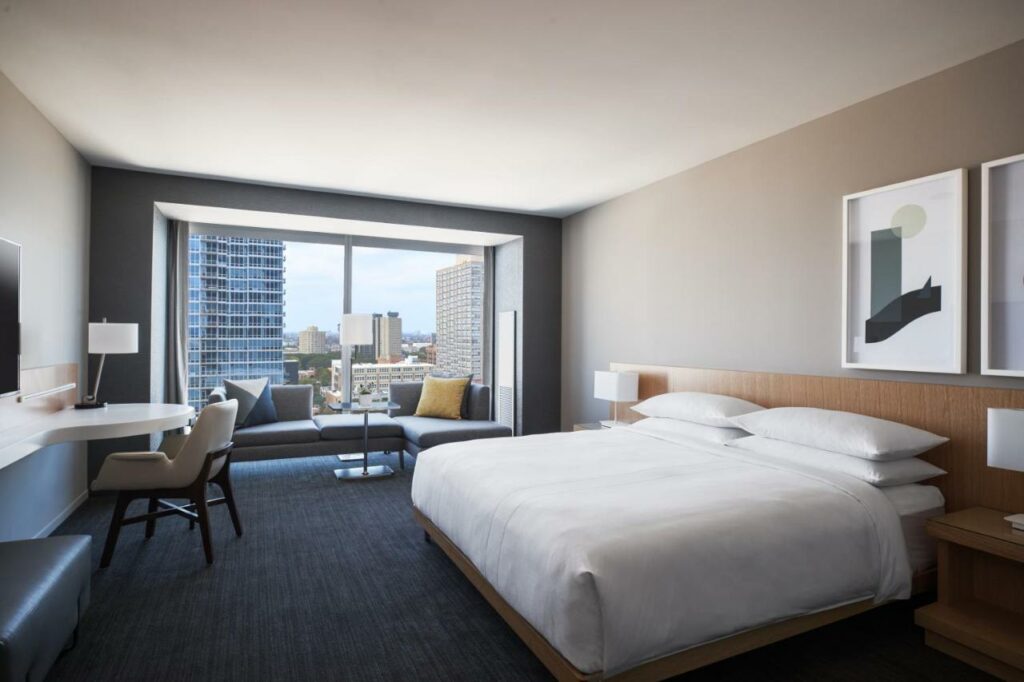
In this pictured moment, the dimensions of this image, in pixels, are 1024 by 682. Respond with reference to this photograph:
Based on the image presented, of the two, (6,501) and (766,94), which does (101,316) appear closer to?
(6,501)

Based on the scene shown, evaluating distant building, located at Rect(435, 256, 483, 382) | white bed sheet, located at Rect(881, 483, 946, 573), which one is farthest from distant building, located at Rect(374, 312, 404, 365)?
white bed sheet, located at Rect(881, 483, 946, 573)

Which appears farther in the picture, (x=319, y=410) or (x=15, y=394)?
(x=319, y=410)

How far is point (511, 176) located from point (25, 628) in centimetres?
385

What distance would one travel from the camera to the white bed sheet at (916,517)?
2338 mm

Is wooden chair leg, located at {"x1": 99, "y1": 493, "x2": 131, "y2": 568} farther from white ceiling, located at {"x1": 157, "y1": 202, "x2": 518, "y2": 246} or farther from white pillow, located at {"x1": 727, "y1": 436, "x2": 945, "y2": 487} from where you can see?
white pillow, located at {"x1": 727, "y1": 436, "x2": 945, "y2": 487}

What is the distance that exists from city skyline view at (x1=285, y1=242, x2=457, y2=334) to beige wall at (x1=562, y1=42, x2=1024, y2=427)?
1.92m

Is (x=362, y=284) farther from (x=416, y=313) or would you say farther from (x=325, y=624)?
(x=325, y=624)

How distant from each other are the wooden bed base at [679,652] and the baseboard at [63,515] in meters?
2.71

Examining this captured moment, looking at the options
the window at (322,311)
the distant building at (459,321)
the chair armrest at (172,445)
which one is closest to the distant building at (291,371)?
the window at (322,311)

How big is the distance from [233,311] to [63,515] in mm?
2443

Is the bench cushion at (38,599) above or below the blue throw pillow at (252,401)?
below

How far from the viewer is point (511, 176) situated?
14.7 ft

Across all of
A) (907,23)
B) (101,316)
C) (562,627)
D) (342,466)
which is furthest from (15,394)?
(907,23)

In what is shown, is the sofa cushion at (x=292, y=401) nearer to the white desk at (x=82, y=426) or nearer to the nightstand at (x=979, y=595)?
the white desk at (x=82, y=426)
